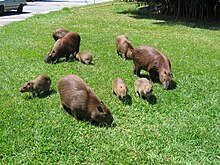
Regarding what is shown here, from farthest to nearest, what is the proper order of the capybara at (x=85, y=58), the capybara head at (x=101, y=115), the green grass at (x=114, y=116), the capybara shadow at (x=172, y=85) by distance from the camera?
the capybara at (x=85, y=58), the capybara shadow at (x=172, y=85), the capybara head at (x=101, y=115), the green grass at (x=114, y=116)

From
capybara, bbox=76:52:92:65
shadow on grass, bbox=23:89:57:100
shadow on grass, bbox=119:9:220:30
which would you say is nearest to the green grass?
shadow on grass, bbox=23:89:57:100

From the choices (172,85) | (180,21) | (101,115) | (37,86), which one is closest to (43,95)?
(37,86)

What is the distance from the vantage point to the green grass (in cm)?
420

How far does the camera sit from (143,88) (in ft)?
18.7

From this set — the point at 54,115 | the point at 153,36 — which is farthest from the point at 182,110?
the point at 153,36

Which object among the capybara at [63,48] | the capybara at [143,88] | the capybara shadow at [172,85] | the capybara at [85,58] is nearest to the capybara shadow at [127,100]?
the capybara at [143,88]

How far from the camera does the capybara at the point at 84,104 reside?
4703mm

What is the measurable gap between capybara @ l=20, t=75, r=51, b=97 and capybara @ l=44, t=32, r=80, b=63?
77.8 inches

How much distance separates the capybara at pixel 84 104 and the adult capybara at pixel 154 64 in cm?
185

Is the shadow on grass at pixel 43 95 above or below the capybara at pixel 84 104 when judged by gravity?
below

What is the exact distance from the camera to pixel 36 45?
31.6 feet

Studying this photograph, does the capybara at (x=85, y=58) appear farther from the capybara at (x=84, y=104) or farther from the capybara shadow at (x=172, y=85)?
the capybara at (x=84, y=104)

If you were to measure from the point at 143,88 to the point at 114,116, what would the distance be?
0.85m

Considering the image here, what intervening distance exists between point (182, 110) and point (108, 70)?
2270 mm
